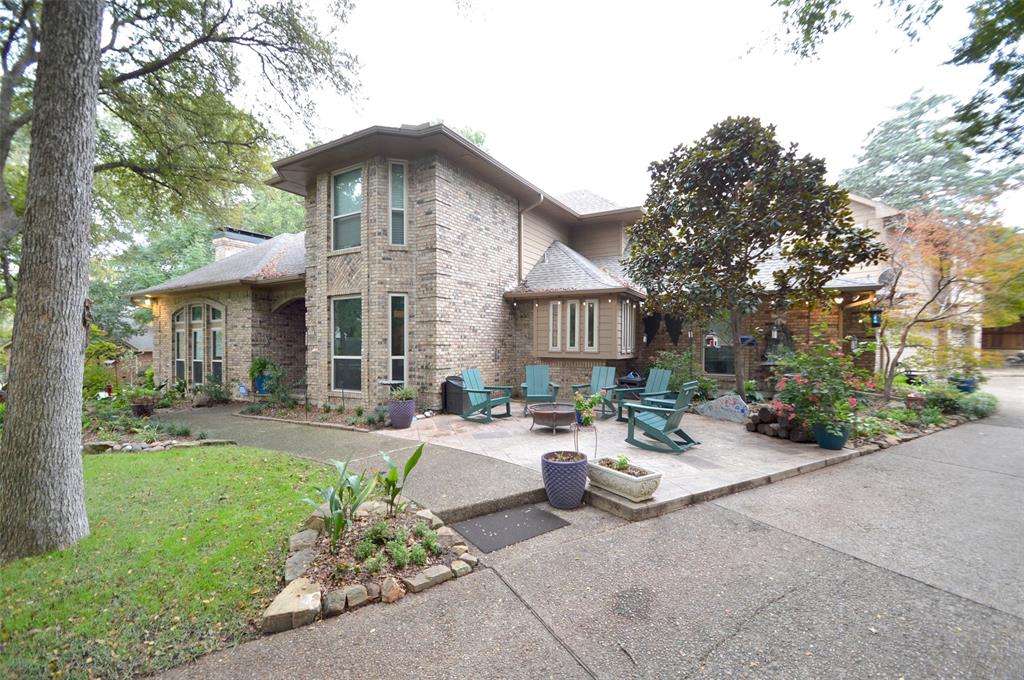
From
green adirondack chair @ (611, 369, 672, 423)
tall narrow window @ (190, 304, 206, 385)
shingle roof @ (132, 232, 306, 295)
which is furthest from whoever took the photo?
tall narrow window @ (190, 304, 206, 385)

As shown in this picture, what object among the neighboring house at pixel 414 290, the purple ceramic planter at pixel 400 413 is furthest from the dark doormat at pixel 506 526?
the neighboring house at pixel 414 290

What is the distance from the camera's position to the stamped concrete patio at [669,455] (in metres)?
4.01

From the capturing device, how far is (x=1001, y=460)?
5512 mm

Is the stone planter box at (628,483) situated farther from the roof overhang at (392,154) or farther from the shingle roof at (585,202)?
the shingle roof at (585,202)

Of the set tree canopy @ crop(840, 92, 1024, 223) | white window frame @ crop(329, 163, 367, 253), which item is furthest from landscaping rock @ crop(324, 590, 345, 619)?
tree canopy @ crop(840, 92, 1024, 223)

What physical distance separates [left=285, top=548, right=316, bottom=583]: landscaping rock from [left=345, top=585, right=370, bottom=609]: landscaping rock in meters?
0.42

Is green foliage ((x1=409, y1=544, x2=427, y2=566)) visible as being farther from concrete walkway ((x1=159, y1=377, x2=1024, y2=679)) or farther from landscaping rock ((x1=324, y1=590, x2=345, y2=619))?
landscaping rock ((x1=324, y1=590, x2=345, y2=619))

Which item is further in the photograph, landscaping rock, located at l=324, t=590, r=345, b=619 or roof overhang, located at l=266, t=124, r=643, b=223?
roof overhang, located at l=266, t=124, r=643, b=223

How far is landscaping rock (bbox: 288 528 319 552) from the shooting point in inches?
117

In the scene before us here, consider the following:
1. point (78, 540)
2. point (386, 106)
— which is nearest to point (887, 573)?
point (78, 540)

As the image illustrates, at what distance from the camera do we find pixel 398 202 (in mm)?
8547

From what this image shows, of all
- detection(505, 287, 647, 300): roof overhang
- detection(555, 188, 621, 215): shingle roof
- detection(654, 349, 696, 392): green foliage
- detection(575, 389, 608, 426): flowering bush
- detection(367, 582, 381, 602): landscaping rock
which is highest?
detection(555, 188, 621, 215): shingle roof

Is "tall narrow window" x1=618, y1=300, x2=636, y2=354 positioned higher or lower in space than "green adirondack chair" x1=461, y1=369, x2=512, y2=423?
higher

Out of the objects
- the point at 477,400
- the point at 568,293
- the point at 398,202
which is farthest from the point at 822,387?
the point at 398,202
